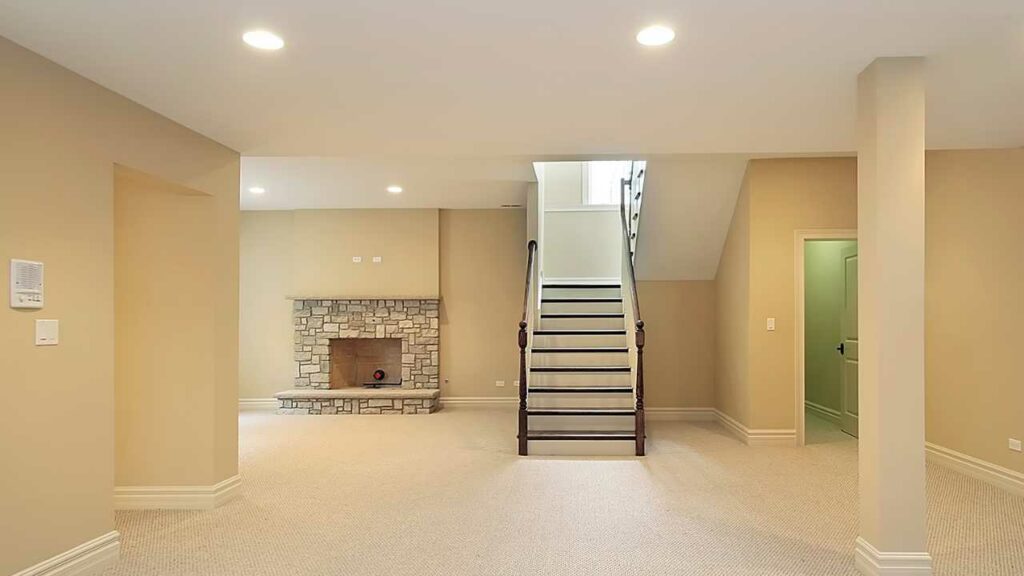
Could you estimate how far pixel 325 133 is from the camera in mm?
4102

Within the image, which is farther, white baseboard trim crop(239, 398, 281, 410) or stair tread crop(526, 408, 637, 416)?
white baseboard trim crop(239, 398, 281, 410)

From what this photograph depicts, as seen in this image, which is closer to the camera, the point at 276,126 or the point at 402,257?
the point at 276,126

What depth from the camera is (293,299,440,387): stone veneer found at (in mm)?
8344

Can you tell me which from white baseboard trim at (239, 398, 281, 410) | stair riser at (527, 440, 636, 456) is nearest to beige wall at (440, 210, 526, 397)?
white baseboard trim at (239, 398, 281, 410)

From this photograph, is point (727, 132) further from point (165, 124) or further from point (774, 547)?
point (165, 124)

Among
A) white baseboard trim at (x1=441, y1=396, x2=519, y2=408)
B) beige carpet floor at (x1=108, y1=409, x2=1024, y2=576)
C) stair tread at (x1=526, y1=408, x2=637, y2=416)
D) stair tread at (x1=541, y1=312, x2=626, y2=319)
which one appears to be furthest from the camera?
white baseboard trim at (x1=441, y1=396, x2=519, y2=408)

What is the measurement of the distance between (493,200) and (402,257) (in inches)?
58.5

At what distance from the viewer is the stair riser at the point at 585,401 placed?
19.8ft

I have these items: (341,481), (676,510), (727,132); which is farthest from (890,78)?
(341,481)

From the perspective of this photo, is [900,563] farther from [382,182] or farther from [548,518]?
[382,182]

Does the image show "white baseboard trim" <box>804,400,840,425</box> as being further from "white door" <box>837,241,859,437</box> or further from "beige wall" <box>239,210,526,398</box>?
"beige wall" <box>239,210,526,398</box>

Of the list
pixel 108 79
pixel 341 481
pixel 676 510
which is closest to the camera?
pixel 108 79

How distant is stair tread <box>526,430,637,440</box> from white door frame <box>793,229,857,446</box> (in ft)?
5.29

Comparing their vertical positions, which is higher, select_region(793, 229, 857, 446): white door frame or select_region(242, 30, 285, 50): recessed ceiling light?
select_region(242, 30, 285, 50): recessed ceiling light
